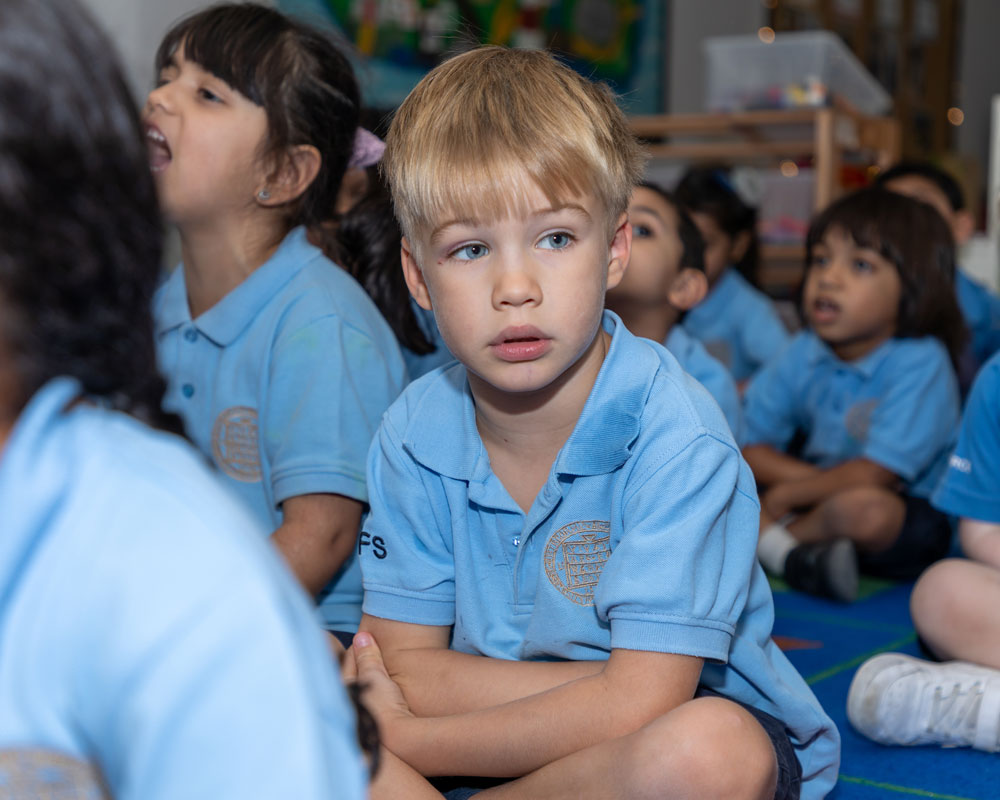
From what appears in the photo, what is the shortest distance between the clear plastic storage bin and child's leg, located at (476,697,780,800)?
9.40 feet

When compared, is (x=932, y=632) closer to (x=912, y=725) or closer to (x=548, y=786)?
(x=912, y=725)

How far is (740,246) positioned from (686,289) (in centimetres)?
130

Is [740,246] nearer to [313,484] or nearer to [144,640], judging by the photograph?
[313,484]

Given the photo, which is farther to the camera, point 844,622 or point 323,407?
point 844,622

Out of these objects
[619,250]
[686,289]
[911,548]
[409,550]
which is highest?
[619,250]

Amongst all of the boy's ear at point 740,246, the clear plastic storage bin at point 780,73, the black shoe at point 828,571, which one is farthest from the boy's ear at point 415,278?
the clear plastic storage bin at point 780,73

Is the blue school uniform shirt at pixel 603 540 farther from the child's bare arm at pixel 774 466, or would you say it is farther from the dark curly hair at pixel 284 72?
the child's bare arm at pixel 774 466

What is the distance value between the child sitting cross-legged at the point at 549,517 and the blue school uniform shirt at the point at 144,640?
0.43m

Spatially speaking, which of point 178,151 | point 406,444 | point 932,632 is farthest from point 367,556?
point 932,632

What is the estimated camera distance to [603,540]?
35.5 inches

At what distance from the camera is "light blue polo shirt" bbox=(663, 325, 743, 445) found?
1.68 meters

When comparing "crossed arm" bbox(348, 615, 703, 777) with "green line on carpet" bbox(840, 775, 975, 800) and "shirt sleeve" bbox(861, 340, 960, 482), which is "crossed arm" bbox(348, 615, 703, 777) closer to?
"green line on carpet" bbox(840, 775, 975, 800)

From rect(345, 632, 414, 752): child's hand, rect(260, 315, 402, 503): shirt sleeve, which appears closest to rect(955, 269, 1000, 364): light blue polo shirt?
rect(260, 315, 402, 503): shirt sleeve

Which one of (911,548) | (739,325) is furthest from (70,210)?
(739,325)
